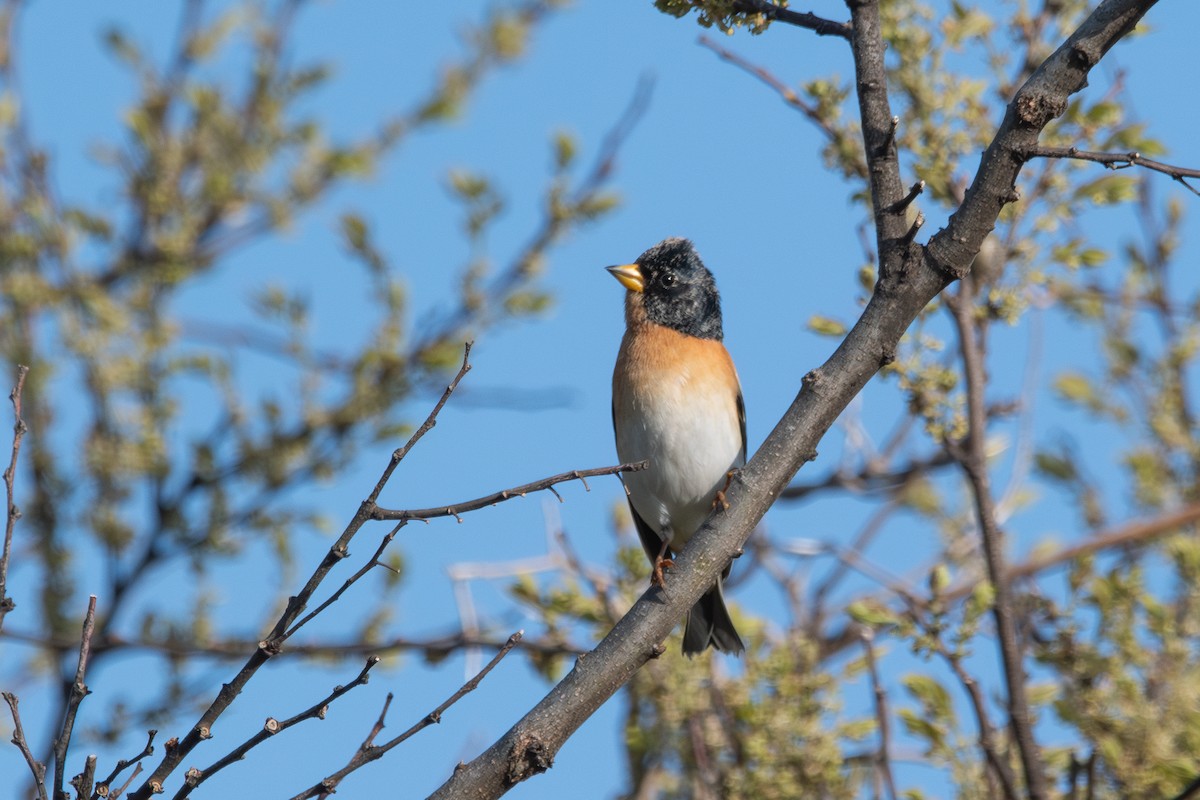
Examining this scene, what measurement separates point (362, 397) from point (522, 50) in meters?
2.25

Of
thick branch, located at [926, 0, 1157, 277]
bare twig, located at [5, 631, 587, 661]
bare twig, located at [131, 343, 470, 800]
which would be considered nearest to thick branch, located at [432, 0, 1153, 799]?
thick branch, located at [926, 0, 1157, 277]

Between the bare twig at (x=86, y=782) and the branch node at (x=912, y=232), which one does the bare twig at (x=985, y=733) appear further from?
the bare twig at (x=86, y=782)

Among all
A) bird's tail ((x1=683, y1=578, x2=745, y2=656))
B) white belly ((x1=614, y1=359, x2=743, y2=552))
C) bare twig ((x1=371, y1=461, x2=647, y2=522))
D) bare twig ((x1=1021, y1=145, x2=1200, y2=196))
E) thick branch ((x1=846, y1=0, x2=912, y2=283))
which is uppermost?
white belly ((x1=614, y1=359, x2=743, y2=552))

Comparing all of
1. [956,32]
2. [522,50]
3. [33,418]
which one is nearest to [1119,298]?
[956,32]

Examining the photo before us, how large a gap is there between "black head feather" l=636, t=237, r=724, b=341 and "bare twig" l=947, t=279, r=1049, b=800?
71.6 inches

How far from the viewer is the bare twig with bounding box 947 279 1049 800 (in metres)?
4.06

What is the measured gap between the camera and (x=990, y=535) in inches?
173

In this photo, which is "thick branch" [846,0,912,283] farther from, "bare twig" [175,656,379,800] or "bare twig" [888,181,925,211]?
"bare twig" [175,656,379,800]

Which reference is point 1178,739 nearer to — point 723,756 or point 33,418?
point 723,756

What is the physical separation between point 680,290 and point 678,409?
2.90 ft

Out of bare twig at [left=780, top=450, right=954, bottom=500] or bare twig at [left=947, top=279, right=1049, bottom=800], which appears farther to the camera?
bare twig at [left=780, top=450, right=954, bottom=500]

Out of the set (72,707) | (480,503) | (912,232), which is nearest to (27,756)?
(72,707)

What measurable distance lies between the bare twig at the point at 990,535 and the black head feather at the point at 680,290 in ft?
5.97

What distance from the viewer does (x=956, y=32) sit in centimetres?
510
